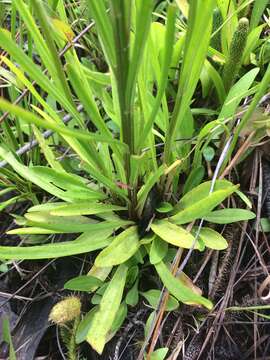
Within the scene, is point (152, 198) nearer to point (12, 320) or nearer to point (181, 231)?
point (181, 231)

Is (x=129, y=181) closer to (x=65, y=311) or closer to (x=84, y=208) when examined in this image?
(x=84, y=208)

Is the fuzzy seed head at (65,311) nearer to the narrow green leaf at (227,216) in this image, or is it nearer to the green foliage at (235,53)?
the narrow green leaf at (227,216)

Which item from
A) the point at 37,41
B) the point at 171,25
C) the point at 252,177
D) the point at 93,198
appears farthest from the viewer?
the point at 252,177

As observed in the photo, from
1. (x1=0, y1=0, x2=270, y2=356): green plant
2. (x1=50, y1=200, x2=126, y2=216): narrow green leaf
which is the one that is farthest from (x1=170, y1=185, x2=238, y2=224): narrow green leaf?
(x1=50, y1=200, x2=126, y2=216): narrow green leaf

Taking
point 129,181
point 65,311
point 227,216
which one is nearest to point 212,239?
point 227,216

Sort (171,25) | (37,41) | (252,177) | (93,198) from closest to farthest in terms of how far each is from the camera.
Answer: (171,25) → (37,41) → (93,198) → (252,177)

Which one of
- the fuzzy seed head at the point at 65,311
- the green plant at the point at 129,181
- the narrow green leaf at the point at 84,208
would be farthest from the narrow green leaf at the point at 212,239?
the fuzzy seed head at the point at 65,311

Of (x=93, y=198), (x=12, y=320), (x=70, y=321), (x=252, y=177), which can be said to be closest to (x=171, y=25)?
(x=93, y=198)

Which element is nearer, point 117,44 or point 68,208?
point 117,44

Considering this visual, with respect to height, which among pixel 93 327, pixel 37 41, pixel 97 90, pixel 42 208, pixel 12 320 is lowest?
pixel 12 320

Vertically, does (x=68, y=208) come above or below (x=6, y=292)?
above
